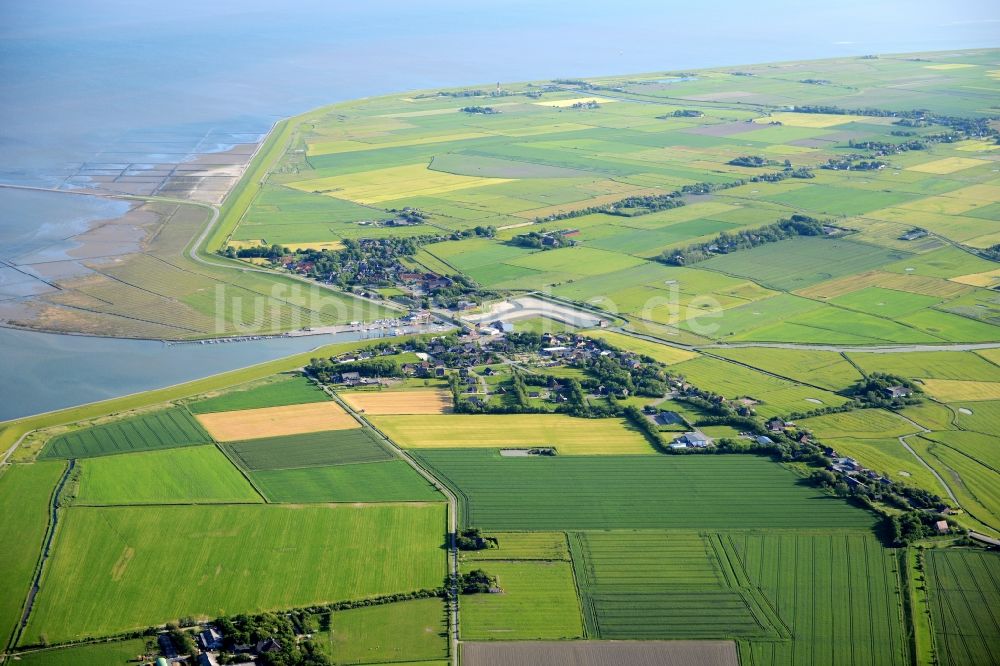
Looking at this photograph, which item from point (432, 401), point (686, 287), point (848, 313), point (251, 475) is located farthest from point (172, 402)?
point (848, 313)

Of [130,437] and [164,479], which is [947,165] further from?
[164,479]

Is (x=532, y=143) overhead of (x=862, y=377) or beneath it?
overhead

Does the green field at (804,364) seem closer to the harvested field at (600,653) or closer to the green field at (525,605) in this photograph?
the green field at (525,605)

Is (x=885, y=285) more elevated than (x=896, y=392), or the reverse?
(x=885, y=285)

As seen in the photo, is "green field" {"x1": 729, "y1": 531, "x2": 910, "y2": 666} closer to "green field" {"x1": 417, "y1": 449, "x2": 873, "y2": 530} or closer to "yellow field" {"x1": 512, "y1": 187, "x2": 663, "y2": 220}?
"green field" {"x1": 417, "y1": 449, "x2": 873, "y2": 530}

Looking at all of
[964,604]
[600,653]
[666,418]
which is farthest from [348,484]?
[964,604]

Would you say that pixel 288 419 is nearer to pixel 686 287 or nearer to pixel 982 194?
pixel 686 287

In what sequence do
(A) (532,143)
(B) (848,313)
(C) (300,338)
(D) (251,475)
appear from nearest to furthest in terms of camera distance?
(D) (251,475)
(C) (300,338)
(B) (848,313)
(A) (532,143)
